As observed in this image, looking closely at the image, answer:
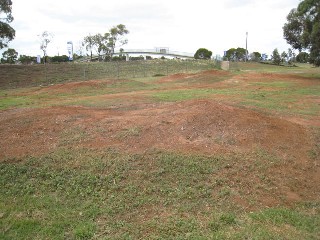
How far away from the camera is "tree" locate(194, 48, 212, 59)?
5974 centimetres

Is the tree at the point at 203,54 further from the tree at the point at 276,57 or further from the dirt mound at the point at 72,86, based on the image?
the dirt mound at the point at 72,86

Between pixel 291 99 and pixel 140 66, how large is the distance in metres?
30.1

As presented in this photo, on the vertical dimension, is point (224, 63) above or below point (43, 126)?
above

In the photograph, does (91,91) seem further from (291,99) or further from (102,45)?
(102,45)

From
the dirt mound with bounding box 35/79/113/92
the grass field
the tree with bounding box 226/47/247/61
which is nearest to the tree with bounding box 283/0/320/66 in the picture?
the dirt mound with bounding box 35/79/113/92

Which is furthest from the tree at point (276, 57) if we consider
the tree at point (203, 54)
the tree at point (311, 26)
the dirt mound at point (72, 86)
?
the dirt mound at point (72, 86)

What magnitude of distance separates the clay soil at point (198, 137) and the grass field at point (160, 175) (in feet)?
0.08

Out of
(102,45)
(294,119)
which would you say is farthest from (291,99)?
(102,45)

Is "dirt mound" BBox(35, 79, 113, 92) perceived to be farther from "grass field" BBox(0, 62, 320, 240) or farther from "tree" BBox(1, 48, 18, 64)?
"tree" BBox(1, 48, 18, 64)

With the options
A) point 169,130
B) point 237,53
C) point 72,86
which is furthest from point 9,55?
point 169,130

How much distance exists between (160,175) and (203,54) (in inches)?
2196

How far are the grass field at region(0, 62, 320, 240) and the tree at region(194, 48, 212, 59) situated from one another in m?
50.9

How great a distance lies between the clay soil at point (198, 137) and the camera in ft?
20.9

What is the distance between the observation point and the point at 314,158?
292 inches
